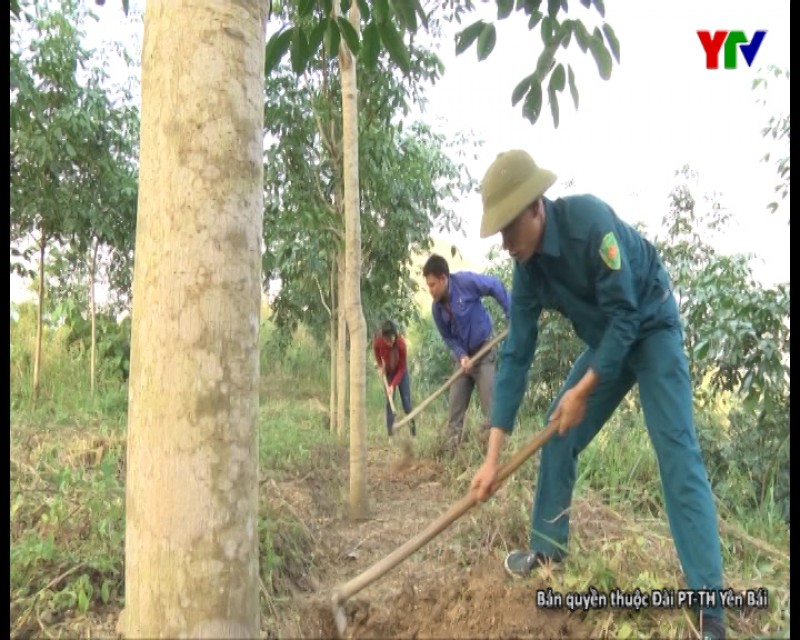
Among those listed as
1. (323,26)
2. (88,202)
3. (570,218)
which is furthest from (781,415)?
(88,202)

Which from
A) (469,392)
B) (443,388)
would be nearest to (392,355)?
(469,392)

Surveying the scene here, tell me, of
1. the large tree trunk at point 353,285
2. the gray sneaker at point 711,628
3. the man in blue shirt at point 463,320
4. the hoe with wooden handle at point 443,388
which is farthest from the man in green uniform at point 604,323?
the man in blue shirt at point 463,320

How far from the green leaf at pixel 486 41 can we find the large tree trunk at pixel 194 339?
889 mm

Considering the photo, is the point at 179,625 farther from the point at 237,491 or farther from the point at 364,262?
the point at 364,262

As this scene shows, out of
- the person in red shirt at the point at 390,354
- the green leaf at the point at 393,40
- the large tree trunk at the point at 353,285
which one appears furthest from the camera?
the person in red shirt at the point at 390,354

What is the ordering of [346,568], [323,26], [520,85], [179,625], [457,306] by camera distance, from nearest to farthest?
[179,625] < [323,26] < [520,85] < [346,568] < [457,306]

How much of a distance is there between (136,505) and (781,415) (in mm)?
3780

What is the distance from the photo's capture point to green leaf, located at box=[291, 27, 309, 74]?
2.09 metres

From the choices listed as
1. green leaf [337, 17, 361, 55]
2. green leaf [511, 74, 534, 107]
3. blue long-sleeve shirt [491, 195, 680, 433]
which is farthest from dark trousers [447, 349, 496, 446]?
green leaf [337, 17, 361, 55]

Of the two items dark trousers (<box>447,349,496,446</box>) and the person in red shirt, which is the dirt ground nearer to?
dark trousers (<box>447,349,496,446</box>)

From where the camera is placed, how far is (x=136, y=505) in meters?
1.39

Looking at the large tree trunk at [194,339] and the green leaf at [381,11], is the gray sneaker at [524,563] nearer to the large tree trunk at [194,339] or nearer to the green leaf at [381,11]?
the large tree trunk at [194,339]

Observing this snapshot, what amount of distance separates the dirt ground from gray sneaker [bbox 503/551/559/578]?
0.04 metres

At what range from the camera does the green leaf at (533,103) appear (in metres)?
2.19
